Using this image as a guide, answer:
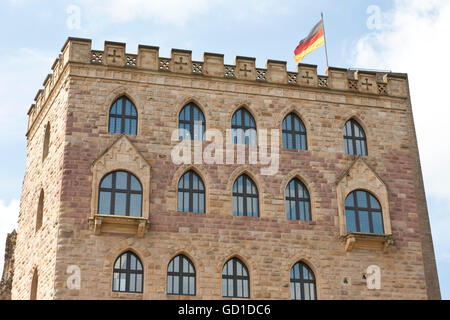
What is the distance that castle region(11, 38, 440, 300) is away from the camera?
1197 inches

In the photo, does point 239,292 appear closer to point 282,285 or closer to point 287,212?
point 282,285

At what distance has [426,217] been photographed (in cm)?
3756

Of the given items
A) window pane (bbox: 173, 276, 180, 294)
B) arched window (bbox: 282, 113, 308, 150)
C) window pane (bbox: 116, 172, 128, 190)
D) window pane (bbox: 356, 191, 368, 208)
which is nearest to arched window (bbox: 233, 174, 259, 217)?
arched window (bbox: 282, 113, 308, 150)

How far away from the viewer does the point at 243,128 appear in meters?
33.5

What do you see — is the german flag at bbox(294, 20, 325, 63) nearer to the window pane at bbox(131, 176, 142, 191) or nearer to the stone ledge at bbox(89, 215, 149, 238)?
the window pane at bbox(131, 176, 142, 191)

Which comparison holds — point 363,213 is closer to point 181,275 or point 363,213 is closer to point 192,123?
point 192,123

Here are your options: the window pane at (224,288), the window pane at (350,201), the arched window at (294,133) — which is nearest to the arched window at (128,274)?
the window pane at (224,288)

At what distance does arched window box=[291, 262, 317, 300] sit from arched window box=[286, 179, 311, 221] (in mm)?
1861

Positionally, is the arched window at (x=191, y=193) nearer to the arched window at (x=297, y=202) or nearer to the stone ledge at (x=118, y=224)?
the stone ledge at (x=118, y=224)

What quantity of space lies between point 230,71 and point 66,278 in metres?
10.7

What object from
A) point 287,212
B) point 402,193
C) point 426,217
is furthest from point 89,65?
point 426,217

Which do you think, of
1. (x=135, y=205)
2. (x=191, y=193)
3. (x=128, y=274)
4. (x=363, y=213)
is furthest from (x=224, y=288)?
(x=363, y=213)

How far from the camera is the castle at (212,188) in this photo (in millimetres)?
30406

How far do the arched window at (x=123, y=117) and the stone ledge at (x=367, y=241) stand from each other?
8959 millimetres
